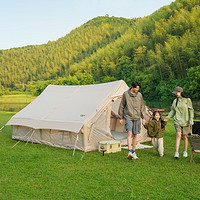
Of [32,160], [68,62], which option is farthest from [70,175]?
[68,62]

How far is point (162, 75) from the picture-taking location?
39.6 meters

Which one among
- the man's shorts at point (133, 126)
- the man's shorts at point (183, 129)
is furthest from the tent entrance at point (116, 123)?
the man's shorts at point (183, 129)

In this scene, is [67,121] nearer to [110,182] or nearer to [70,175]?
[70,175]

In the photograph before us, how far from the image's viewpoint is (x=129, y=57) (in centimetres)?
6184

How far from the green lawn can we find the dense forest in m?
28.0

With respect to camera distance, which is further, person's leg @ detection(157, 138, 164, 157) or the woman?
person's leg @ detection(157, 138, 164, 157)

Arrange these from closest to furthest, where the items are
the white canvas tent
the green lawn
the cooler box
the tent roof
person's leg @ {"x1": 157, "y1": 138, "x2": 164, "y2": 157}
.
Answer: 1. the green lawn
2. person's leg @ {"x1": 157, "y1": 138, "x2": 164, "y2": 157}
3. the cooler box
4. the white canvas tent
5. the tent roof

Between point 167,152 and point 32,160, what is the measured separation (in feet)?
10.4

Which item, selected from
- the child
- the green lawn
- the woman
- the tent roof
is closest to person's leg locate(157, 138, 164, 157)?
the child

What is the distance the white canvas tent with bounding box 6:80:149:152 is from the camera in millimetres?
6633

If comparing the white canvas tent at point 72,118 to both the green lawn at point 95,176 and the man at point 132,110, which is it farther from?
the man at point 132,110

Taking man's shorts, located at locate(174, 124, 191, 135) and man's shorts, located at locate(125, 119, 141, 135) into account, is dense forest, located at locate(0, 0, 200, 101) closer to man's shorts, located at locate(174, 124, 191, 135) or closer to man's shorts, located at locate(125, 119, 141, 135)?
man's shorts, located at locate(174, 124, 191, 135)

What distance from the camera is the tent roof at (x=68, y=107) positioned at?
6.84 metres

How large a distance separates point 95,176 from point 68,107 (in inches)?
135
